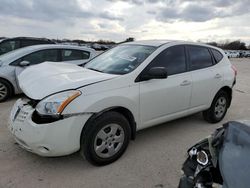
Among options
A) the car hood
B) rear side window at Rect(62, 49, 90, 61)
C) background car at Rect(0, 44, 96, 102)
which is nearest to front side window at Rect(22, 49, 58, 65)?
background car at Rect(0, 44, 96, 102)

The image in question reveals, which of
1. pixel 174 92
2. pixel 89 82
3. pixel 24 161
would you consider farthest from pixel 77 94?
pixel 174 92

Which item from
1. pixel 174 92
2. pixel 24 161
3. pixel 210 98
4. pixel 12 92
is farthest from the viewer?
pixel 12 92

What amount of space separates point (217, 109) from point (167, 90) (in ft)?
5.77

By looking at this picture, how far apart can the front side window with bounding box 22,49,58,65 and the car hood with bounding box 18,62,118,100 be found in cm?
288

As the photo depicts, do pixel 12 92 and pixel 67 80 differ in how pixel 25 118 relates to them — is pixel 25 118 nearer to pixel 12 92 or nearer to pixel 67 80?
pixel 67 80

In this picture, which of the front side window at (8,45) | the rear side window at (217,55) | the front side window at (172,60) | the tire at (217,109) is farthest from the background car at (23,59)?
the tire at (217,109)

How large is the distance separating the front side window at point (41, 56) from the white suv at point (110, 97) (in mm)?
2777

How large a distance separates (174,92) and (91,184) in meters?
1.96

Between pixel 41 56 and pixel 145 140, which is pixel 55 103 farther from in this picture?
pixel 41 56

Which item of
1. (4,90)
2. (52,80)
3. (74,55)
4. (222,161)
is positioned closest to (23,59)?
(4,90)

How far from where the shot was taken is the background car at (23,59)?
20.2 ft

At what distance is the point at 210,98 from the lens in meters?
4.77

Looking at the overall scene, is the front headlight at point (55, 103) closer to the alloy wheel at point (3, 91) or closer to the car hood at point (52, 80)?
the car hood at point (52, 80)

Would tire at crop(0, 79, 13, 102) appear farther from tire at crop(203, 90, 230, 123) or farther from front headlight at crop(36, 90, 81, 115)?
tire at crop(203, 90, 230, 123)
